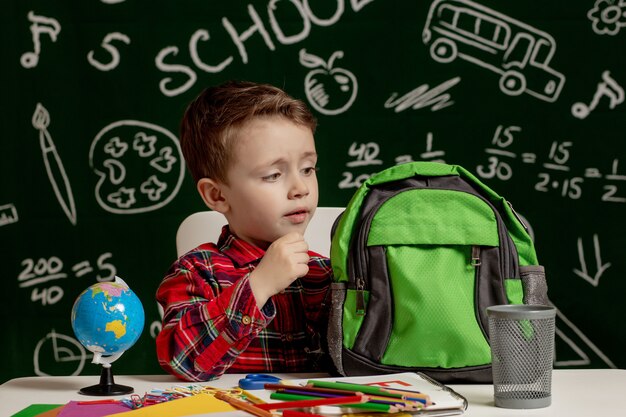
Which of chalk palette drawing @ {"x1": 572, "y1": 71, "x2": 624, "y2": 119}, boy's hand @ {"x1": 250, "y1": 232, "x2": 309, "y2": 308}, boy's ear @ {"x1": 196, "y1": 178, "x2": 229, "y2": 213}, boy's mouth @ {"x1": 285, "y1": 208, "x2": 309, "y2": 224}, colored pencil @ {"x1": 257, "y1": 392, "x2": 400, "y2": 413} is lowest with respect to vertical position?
colored pencil @ {"x1": 257, "y1": 392, "x2": 400, "y2": 413}

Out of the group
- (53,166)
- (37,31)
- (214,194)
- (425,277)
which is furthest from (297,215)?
(37,31)

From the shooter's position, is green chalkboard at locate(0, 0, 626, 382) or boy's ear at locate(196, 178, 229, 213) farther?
green chalkboard at locate(0, 0, 626, 382)

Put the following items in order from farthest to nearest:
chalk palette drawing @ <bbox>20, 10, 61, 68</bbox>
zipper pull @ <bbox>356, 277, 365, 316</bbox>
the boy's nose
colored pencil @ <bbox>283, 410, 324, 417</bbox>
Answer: chalk palette drawing @ <bbox>20, 10, 61, 68</bbox> < the boy's nose < zipper pull @ <bbox>356, 277, 365, 316</bbox> < colored pencil @ <bbox>283, 410, 324, 417</bbox>

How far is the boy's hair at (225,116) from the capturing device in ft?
4.62

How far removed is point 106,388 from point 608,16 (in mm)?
1938

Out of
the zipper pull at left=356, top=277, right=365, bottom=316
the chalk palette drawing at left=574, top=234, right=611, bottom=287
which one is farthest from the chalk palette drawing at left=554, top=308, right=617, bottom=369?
the zipper pull at left=356, top=277, right=365, bottom=316

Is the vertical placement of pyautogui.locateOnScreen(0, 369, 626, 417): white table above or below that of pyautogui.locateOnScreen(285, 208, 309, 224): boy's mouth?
below

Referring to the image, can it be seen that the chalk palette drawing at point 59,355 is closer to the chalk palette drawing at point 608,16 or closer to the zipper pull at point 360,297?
the zipper pull at point 360,297

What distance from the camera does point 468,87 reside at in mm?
2438

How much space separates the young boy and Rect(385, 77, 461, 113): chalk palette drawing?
1.00 meters

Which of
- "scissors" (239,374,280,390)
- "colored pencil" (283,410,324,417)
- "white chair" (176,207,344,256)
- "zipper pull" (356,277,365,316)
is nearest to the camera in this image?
"colored pencil" (283,410,324,417)

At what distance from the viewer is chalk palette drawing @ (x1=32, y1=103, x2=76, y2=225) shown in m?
2.43

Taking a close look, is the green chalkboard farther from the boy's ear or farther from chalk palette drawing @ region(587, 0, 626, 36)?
the boy's ear

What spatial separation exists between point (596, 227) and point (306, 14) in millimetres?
1061
